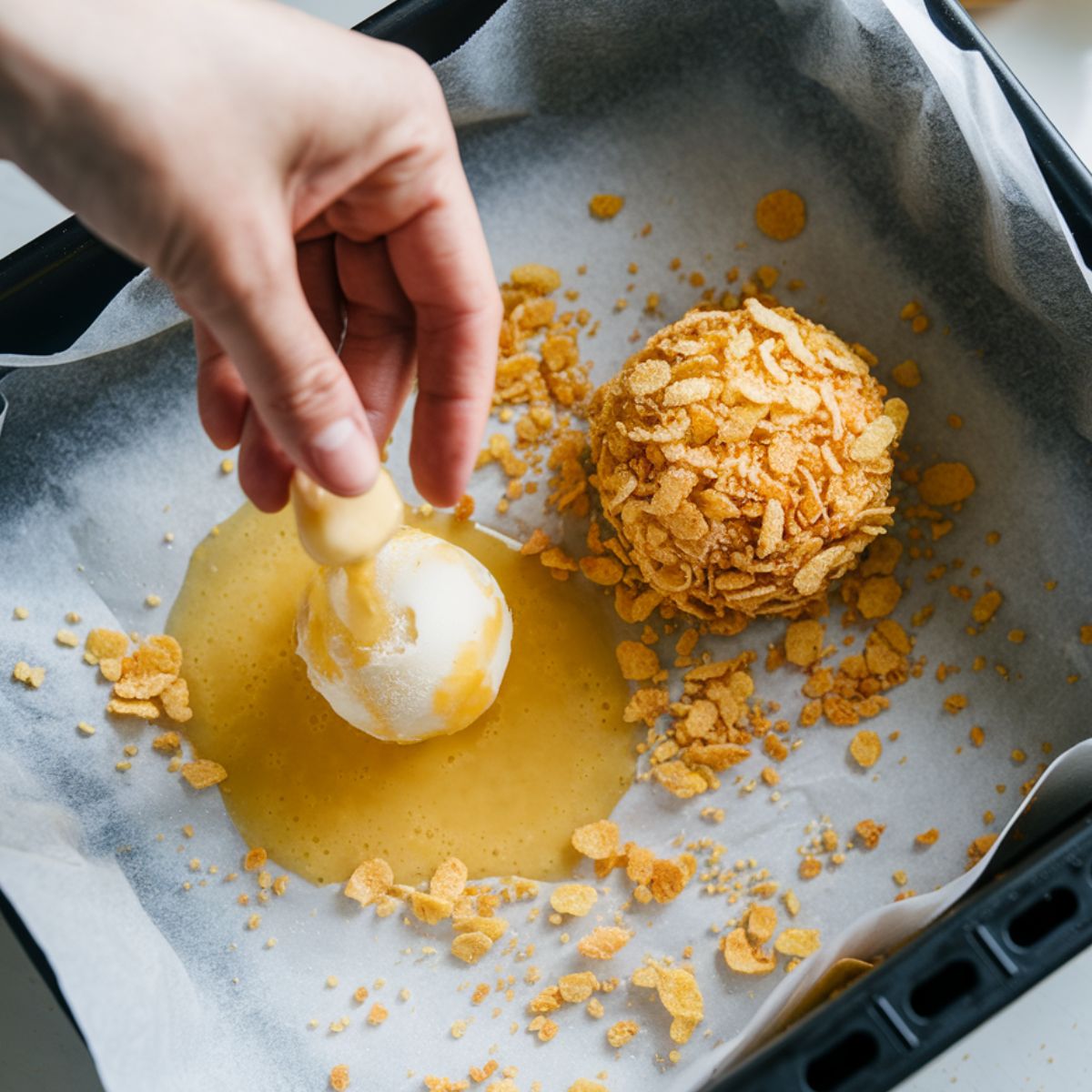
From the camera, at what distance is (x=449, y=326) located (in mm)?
932

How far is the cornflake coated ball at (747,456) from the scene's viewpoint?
1021 mm

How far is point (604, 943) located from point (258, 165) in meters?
0.77

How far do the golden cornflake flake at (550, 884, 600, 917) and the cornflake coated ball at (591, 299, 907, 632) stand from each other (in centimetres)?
31

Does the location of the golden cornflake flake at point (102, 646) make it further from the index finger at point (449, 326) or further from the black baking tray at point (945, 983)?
the black baking tray at point (945, 983)

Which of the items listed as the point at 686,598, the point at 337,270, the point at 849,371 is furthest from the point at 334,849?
the point at 849,371

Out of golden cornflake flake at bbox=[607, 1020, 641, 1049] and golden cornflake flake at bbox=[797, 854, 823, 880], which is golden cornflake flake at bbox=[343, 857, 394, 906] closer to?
golden cornflake flake at bbox=[607, 1020, 641, 1049]

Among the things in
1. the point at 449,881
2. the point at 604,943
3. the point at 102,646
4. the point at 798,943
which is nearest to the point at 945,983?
the point at 798,943

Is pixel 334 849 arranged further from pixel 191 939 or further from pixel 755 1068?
pixel 755 1068

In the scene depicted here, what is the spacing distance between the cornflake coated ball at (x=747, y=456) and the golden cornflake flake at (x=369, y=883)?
393 millimetres

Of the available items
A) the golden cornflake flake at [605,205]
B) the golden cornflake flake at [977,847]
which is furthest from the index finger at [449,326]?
the golden cornflake flake at [977,847]

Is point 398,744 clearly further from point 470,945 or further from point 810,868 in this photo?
point 810,868

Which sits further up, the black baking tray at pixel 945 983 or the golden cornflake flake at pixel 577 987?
the black baking tray at pixel 945 983

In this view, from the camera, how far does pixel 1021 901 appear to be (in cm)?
87

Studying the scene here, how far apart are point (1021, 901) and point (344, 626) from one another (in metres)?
0.60
